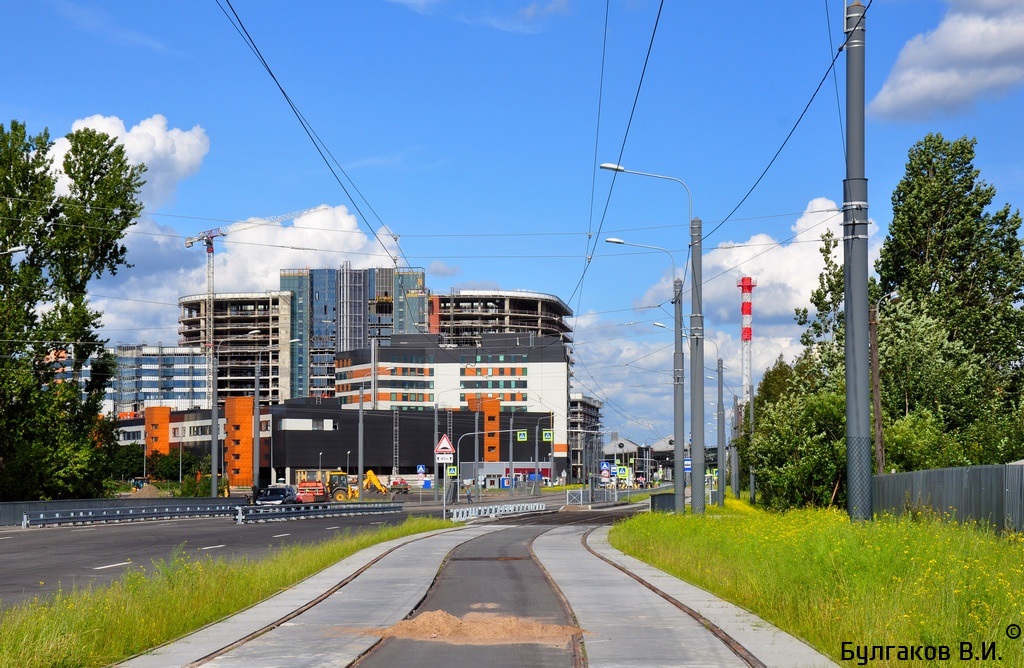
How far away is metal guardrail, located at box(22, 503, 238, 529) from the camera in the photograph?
52.8 meters

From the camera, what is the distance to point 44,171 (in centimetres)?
6281

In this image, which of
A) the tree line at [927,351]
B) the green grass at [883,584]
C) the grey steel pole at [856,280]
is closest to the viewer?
the green grass at [883,584]

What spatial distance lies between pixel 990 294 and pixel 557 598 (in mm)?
54674

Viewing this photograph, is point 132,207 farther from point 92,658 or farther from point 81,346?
point 92,658

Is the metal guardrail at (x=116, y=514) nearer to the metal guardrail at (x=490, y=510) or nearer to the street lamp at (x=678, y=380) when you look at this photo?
the metal guardrail at (x=490, y=510)

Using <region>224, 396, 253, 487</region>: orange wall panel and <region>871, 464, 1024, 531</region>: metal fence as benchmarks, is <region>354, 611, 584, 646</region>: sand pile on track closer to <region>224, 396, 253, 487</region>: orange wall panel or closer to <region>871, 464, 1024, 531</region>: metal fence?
<region>871, 464, 1024, 531</region>: metal fence

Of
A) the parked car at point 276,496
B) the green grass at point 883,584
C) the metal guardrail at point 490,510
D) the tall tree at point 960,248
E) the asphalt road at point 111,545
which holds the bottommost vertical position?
the metal guardrail at point 490,510

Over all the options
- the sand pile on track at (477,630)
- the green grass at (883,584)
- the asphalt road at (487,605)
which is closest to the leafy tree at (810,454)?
the asphalt road at (487,605)

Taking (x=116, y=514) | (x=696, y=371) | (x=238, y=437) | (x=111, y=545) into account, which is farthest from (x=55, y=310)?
(x=238, y=437)

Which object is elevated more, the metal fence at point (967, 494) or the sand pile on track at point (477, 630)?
the metal fence at point (967, 494)

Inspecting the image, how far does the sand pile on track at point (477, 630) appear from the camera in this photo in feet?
46.5

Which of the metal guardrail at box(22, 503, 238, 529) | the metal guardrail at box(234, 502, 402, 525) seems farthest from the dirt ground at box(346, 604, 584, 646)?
the metal guardrail at box(234, 502, 402, 525)

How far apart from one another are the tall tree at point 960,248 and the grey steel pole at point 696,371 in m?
32.6

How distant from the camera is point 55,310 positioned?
2404 inches
